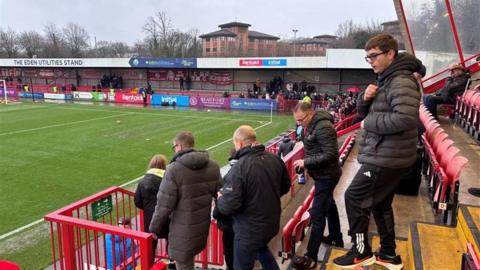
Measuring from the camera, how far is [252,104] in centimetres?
3019

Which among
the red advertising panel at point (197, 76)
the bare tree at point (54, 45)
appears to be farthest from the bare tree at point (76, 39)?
the red advertising panel at point (197, 76)

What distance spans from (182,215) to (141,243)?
0.44 m

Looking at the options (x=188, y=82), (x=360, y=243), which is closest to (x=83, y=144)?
(x=360, y=243)

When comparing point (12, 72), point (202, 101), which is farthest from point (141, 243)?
point (12, 72)

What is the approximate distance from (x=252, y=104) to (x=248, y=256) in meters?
27.1

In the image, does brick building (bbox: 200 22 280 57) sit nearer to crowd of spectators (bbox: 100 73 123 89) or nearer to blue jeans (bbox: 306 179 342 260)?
crowd of spectators (bbox: 100 73 123 89)

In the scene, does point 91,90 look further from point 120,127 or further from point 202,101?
point 120,127

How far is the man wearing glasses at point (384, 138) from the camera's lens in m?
2.79

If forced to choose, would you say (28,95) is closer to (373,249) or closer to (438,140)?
(438,140)

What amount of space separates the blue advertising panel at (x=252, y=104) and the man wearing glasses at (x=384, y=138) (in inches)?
1029

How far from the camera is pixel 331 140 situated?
3570 mm

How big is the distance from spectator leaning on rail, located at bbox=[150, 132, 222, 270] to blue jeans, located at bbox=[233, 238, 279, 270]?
17.5 inches

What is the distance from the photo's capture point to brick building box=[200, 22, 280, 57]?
68.0 metres

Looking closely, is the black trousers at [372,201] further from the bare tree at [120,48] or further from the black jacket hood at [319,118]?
the bare tree at [120,48]
